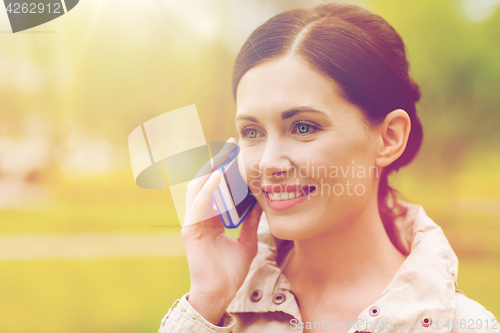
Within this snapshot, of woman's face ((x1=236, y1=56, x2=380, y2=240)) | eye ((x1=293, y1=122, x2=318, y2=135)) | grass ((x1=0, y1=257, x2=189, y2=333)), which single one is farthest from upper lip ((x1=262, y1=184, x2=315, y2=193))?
grass ((x1=0, y1=257, x2=189, y2=333))

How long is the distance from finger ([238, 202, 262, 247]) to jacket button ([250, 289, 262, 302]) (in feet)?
0.43

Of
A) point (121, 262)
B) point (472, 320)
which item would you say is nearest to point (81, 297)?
point (121, 262)

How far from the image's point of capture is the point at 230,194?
3.03 ft

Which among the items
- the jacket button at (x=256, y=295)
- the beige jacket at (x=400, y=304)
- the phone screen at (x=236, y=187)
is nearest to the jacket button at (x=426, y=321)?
the beige jacket at (x=400, y=304)

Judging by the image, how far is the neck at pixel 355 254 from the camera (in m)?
0.87

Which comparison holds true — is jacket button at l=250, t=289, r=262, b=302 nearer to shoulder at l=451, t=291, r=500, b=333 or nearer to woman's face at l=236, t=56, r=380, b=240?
woman's face at l=236, t=56, r=380, b=240

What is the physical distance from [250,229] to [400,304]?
0.44 metres

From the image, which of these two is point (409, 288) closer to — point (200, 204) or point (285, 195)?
point (285, 195)

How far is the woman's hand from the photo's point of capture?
32.4 inches

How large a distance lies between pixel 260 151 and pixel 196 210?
231mm

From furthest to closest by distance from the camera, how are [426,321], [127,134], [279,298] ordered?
[127,134] < [279,298] < [426,321]

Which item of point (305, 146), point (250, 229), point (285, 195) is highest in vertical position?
point (305, 146)

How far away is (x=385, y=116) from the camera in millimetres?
829

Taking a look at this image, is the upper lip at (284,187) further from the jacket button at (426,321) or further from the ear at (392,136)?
the jacket button at (426,321)
